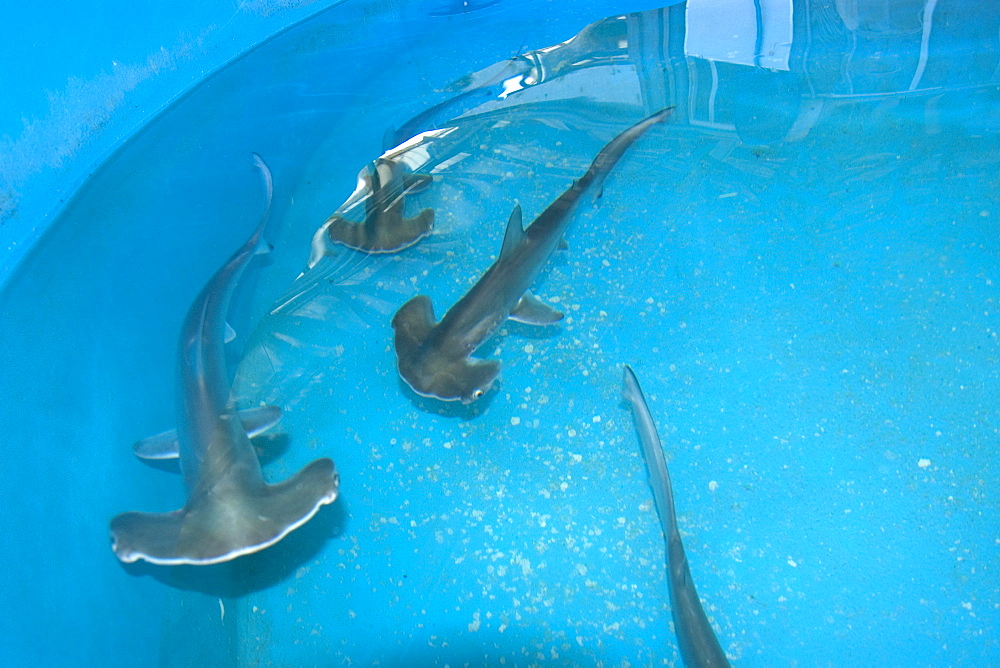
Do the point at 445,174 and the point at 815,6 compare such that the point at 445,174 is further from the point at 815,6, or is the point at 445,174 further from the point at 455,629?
the point at 815,6

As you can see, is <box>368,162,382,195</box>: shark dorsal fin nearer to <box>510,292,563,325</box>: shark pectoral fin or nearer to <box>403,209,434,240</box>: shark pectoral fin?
<box>403,209,434,240</box>: shark pectoral fin

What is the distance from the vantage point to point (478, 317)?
98.9 inches

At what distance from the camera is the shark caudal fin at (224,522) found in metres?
1.83

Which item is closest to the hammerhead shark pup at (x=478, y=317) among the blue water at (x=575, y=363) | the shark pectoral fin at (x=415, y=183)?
the blue water at (x=575, y=363)

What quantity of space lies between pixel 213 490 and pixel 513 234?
1.57m

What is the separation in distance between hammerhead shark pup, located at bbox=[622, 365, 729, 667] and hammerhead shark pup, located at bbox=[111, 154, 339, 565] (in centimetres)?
116

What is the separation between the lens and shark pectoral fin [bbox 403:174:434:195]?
3.64 m

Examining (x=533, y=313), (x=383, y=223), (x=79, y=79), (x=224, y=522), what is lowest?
(x=533, y=313)

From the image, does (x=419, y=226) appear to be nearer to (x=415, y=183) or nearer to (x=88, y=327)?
(x=415, y=183)

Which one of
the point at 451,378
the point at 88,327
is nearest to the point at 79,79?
the point at 88,327

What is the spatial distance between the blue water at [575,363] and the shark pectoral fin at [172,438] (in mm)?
66

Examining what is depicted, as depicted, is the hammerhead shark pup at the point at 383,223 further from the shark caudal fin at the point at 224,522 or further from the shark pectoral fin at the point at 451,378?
the shark caudal fin at the point at 224,522

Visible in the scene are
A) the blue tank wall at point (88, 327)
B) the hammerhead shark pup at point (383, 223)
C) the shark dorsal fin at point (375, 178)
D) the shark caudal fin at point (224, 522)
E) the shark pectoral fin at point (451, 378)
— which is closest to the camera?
the shark caudal fin at point (224, 522)

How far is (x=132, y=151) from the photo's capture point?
3.54 metres
